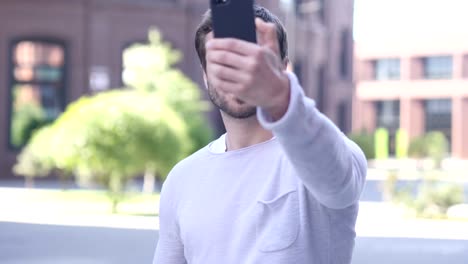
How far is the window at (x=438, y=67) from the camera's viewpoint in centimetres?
7069

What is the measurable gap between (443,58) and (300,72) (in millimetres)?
28350

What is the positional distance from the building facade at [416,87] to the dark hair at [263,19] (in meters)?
66.4

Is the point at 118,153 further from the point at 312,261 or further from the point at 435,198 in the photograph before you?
the point at 312,261

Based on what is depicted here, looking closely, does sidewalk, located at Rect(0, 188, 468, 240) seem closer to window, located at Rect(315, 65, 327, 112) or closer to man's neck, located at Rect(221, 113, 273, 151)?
man's neck, located at Rect(221, 113, 273, 151)

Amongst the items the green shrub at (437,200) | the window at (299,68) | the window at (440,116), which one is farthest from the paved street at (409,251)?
the window at (440,116)

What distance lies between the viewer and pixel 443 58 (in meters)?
71.2

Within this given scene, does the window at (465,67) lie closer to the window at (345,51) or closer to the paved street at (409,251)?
the window at (345,51)

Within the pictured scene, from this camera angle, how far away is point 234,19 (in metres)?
1.59

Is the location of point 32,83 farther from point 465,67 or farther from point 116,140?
point 465,67

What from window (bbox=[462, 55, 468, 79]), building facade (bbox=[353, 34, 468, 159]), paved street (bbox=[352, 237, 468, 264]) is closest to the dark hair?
paved street (bbox=[352, 237, 468, 264])

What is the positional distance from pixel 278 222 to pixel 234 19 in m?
0.79

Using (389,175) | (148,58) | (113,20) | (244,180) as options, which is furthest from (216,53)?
(113,20)

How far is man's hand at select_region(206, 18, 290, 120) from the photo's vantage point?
154 centimetres

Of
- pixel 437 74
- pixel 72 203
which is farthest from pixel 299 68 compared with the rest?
pixel 437 74
